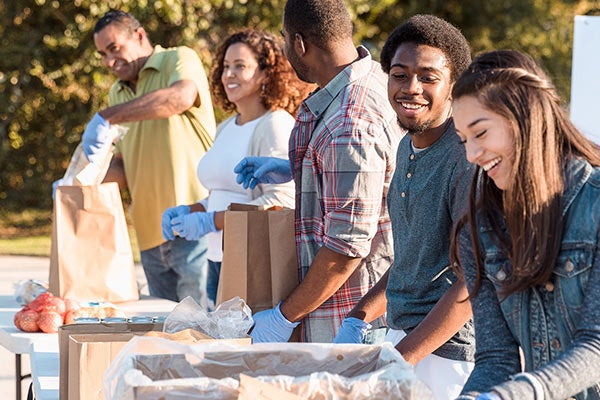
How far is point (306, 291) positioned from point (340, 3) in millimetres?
784

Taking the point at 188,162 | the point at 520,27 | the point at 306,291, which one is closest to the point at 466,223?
the point at 306,291

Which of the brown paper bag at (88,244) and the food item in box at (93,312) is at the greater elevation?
the brown paper bag at (88,244)

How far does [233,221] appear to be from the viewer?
8.80 ft

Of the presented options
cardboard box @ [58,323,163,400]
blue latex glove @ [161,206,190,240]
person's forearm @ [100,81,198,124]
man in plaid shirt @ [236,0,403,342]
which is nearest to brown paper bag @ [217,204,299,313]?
man in plaid shirt @ [236,0,403,342]

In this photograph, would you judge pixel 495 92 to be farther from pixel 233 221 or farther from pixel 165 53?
pixel 165 53

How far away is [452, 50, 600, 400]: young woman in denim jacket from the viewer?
1.57 metres

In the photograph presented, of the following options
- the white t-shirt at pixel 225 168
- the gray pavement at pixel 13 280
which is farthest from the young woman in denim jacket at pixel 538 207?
the gray pavement at pixel 13 280

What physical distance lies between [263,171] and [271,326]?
2.03 ft

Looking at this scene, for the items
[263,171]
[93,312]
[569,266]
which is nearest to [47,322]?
[93,312]

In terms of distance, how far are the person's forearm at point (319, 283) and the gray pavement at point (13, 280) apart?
1390 mm

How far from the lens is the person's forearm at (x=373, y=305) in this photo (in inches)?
96.1

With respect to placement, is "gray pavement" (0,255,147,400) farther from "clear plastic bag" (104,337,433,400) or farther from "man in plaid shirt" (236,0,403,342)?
"clear plastic bag" (104,337,433,400)

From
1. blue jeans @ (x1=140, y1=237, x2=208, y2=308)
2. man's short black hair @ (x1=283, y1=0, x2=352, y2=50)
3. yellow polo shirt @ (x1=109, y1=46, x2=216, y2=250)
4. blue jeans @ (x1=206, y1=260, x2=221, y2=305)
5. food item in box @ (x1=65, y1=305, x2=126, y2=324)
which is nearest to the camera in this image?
man's short black hair @ (x1=283, y1=0, x2=352, y2=50)

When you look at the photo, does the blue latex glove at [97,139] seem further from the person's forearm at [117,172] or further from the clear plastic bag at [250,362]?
the clear plastic bag at [250,362]
